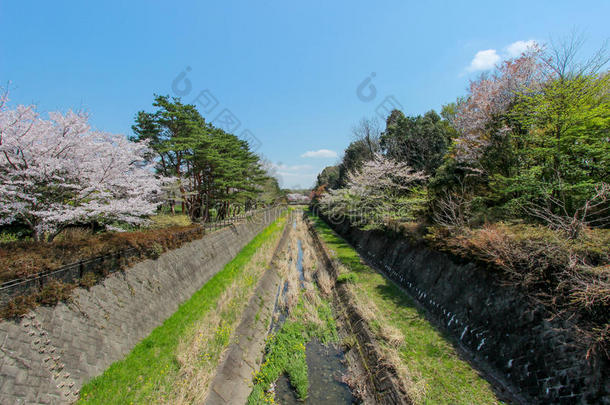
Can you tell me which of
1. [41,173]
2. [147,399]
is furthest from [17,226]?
[147,399]

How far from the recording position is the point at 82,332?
5.80m

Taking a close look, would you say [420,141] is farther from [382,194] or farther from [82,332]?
[82,332]

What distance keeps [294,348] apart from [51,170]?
385 inches

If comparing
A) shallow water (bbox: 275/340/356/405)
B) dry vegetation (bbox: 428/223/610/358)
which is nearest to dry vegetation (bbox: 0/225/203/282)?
shallow water (bbox: 275/340/356/405)

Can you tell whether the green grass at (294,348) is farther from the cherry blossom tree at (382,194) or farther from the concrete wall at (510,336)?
the cherry blossom tree at (382,194)

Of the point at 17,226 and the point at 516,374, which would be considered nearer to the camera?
the point at 516,374

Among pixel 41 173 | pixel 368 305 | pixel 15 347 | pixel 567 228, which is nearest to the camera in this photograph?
pixel 15 347

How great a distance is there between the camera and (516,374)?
552cm

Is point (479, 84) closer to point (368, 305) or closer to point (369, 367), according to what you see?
point (368, 305)

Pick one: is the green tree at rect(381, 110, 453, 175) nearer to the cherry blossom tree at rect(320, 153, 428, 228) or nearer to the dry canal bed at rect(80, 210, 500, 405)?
the cherry blossom tree at rect(320, 153, 428, 228)

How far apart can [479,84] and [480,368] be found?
57.2 ft

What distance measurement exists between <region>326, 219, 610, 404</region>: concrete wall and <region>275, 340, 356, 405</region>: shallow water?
11.7 feet

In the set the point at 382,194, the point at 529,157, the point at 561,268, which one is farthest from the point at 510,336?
the point at 382,194

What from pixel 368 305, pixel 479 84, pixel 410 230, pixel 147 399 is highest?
pixel 479 84
